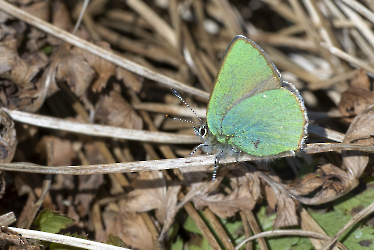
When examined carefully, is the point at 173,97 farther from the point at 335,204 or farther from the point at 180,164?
the point at 335,204

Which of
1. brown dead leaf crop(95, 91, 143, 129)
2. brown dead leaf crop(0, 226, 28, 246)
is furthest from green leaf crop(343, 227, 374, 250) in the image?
brown dead leaf crop(0, 226, 28, 246)

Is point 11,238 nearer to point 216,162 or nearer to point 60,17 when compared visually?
point 216,162

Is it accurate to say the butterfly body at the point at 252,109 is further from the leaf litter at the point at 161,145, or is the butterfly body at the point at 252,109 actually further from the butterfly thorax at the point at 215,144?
the leaf litter at the point at 161,145

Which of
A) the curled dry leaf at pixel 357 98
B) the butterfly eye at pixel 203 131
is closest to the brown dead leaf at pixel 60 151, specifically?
the butterfly eye at pixel 203 131

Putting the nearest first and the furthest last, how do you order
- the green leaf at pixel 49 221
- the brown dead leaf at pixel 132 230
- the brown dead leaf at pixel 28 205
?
the green leaf at pixel 49 221 < the brown dead leaf at pixel 132 230 < the brown dead leaf at pixel 28 205

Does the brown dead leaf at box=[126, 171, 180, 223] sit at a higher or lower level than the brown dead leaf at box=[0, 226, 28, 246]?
higher

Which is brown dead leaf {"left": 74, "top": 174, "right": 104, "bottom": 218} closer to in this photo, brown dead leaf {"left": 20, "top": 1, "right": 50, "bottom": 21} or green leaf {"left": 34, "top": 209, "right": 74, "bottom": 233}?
green leaf {"left": 34, "top": 209, "right": 74, "bottom": 233}

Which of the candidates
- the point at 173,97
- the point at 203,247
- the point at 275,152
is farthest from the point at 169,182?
the point at 173,97
